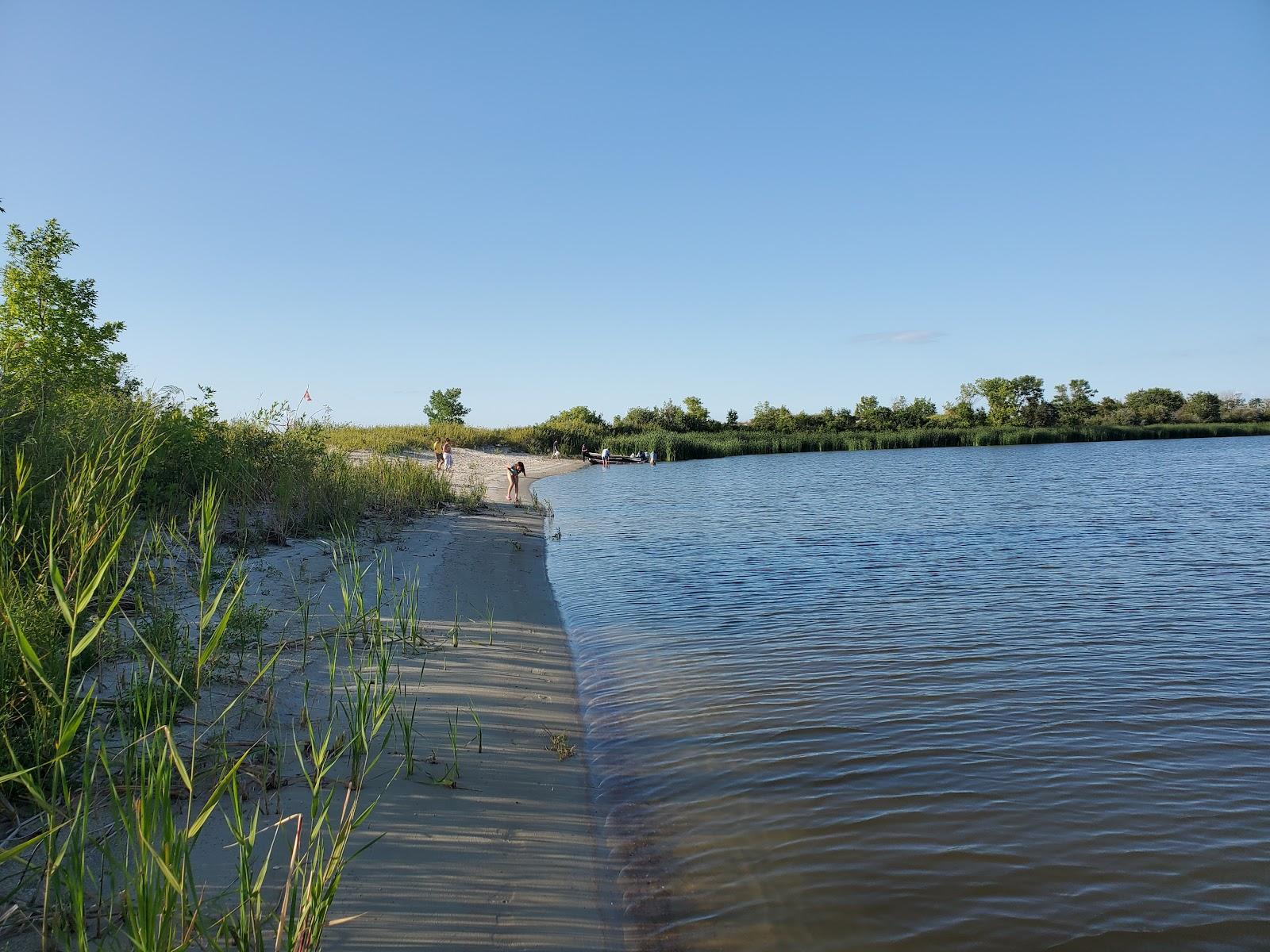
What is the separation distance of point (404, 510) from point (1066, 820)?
12.3 m

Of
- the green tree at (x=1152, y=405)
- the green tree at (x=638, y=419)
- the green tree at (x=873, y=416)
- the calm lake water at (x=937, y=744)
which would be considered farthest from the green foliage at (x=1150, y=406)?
the calm lake water at (x=937, y=744)

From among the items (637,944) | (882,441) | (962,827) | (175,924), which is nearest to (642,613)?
(962,827)

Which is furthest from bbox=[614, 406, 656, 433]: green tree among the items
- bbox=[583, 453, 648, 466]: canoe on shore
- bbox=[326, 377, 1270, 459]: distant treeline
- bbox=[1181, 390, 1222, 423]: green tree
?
Result: bbox=[1181, 390, 1222, 423]: green tree

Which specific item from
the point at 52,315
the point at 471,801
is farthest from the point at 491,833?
the point at 52,315

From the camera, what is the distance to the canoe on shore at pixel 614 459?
173ft

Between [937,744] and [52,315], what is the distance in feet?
48.1

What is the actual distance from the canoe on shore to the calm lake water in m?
39.7

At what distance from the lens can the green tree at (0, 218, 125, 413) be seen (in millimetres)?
11552

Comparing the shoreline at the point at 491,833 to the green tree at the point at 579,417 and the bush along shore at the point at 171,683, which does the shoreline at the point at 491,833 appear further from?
the green tree at the point at 579,417

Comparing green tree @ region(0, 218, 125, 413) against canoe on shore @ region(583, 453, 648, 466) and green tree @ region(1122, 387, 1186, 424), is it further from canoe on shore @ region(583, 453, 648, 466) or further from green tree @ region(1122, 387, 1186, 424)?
green tree @ region(1122, 387, 1186, 424)

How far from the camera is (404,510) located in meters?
14.1

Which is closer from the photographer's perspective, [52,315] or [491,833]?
[491,833]

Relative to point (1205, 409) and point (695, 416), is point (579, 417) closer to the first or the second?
point (695, 416)

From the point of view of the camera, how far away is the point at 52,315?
1201cm
